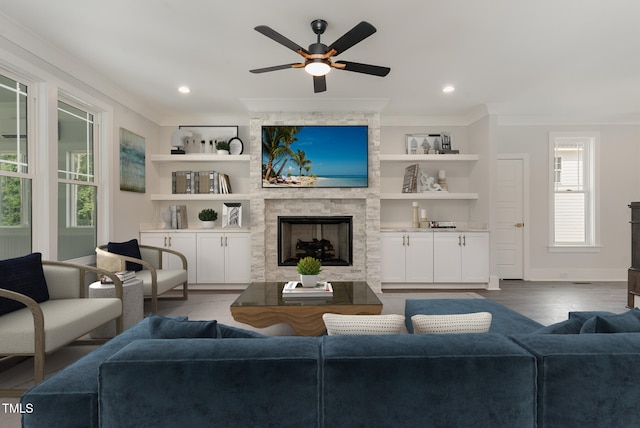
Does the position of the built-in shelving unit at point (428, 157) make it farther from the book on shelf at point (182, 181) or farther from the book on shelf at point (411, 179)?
the book on shelf at point (182, 181)

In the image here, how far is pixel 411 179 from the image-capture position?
515cm

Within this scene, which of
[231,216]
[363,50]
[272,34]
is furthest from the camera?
[231,216]

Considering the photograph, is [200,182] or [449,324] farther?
[200,182]

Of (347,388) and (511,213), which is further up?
(511,213)

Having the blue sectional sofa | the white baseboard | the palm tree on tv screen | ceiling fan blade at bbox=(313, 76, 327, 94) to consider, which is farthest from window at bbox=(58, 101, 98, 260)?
the white baseboard

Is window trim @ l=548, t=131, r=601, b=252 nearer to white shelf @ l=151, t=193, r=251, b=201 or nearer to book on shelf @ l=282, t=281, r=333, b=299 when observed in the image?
book on shelf @ l=282, t=281, r=333, b=299

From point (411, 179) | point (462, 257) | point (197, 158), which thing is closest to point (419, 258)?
point (462, 257)

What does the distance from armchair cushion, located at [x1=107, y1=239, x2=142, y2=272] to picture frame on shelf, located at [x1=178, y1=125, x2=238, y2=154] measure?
1854 mm

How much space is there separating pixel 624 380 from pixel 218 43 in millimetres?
3357

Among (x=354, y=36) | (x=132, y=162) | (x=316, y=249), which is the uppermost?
(x=354, y=36)

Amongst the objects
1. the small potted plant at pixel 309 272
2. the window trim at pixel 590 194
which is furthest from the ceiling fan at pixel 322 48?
the window trim at pixel 590 194

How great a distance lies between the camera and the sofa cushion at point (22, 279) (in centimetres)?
231

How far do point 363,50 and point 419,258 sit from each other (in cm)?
293

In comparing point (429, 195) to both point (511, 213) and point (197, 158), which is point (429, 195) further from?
point (197, 158)
